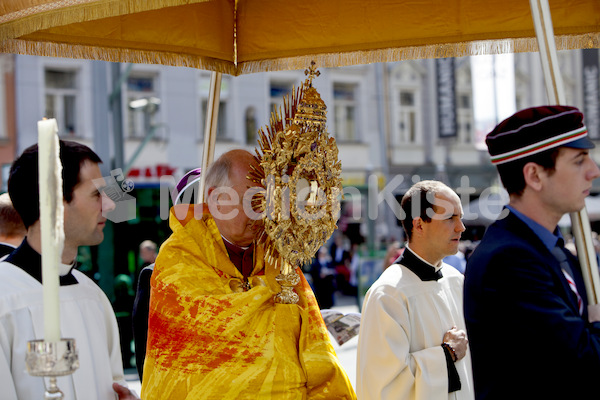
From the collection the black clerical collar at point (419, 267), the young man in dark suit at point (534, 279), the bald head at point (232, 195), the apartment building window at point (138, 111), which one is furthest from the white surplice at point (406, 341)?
the apartment building window at point (138, 111)

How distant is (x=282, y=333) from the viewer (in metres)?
2.61

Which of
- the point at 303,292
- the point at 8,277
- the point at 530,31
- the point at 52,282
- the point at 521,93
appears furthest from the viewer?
the point at 521,93

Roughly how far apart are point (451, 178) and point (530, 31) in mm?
21438

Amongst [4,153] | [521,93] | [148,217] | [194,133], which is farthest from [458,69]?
[148,217]

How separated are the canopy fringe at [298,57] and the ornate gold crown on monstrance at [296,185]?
88cm

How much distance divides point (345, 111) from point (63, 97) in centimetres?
877

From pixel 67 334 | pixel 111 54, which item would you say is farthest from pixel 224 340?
pixel 111 54

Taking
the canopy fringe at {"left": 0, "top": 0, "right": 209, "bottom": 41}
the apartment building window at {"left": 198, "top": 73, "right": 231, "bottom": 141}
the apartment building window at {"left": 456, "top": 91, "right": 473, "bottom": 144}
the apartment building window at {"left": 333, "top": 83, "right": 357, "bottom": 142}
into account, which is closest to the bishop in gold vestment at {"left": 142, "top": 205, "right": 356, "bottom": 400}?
the canopy fringe at {"left": 0, "top": 0, "right": 209, "bottom": 41}

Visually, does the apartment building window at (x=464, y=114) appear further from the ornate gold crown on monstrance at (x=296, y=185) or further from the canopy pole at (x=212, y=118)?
the ornate gold crown on monstrance at (x=296, y=185)

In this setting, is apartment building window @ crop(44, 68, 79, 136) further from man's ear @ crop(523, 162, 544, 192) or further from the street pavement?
man's ear @ crop(523, 162, 544, 192)

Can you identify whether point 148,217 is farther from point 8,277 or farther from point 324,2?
point 8,277

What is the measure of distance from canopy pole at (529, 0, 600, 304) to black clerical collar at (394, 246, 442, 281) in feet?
4.12

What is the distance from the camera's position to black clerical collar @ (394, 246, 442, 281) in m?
3.37

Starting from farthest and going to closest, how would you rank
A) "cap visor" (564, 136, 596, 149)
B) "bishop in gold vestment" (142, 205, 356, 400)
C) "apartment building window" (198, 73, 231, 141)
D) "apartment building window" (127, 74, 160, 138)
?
"apartment building window" (198, 73, 231, 141), "apartment building window" (127, 74, 160, 138), "bishop in gold vestment" (142, 205, 356, 400), "cap visor" (564, 136, 596, 149)
